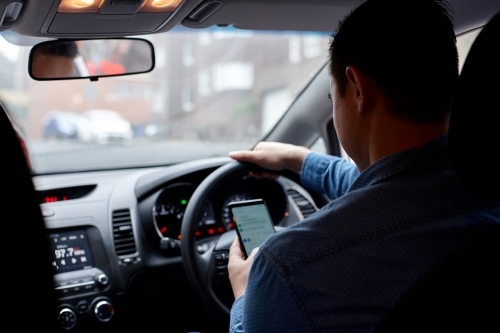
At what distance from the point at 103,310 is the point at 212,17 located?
1.53m

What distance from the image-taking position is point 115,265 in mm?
3338

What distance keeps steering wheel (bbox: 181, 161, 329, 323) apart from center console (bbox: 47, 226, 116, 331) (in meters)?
0.51

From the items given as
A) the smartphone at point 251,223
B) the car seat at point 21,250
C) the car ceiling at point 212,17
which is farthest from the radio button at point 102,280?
the car seat at point 21,250

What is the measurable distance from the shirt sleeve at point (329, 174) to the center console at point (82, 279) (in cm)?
108

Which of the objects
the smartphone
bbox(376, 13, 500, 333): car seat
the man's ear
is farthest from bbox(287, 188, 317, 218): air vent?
bbox(376, 13, 500, 333): car seat

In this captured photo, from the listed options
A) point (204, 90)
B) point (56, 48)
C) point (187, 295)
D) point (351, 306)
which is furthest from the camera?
point (204, 90)

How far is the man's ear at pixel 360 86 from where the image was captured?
190cm

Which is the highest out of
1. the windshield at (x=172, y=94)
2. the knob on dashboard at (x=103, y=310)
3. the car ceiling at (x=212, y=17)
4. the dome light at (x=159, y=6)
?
the dome light at (x=159, y=6)

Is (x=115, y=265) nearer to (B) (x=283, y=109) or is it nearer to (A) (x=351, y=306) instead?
(B) (x=283, y=109)

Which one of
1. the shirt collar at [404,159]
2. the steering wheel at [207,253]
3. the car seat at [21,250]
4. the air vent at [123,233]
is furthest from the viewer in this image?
the air vent at [123,233]

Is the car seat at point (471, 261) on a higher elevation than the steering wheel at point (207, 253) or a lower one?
higher

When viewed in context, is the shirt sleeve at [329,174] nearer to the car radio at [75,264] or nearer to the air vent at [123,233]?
the air vent at [123,233]

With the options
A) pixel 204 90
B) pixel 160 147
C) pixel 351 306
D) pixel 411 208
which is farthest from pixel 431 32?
pixel 204 90

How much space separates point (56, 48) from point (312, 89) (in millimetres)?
1521
